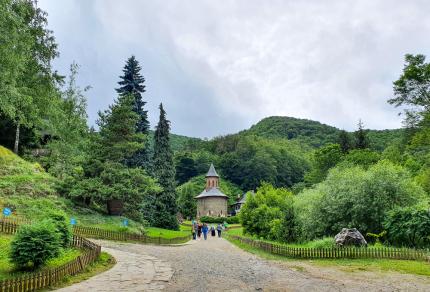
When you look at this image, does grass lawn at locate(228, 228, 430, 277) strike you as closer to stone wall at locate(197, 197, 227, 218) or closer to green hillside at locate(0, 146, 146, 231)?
green hillside at locate(0, 146, 146, 231)

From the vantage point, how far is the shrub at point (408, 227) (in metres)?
21.9

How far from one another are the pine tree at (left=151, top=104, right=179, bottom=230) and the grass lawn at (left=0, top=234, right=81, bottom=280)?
102 ft

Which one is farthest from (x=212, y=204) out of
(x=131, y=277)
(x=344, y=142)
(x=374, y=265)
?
(x=131, y=277)

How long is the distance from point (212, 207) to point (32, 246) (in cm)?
7757

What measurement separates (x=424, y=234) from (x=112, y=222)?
22.2 m

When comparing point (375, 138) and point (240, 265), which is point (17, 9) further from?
point (375, 138)

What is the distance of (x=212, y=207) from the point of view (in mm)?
89062

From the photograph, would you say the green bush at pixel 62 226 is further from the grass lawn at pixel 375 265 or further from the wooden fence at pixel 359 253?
the wooden fence at pixel 359 253

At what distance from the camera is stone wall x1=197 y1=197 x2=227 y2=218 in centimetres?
8894

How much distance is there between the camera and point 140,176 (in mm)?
33906

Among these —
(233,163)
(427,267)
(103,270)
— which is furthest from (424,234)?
(233,163)

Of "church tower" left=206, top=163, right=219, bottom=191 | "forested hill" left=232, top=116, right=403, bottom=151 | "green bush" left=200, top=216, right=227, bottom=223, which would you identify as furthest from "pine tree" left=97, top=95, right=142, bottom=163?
"forested hill" left=232, top=116, right=403, bottom=151

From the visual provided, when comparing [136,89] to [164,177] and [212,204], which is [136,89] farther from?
[212,204]

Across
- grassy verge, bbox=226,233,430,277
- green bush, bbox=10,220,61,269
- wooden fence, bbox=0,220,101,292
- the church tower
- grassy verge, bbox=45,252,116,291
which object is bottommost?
grassy verge, bbox=226,233,430,277
